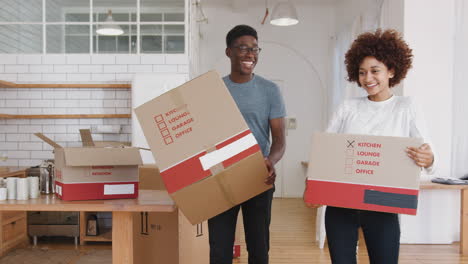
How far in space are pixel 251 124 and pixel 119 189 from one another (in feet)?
2.18

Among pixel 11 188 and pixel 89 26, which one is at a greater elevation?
pixel 89 26

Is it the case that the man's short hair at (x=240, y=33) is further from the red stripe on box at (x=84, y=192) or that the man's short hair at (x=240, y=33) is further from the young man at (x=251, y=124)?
the red stripe on box at (x=84, y=192)

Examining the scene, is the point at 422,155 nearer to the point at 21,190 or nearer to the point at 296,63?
the point at 21,190

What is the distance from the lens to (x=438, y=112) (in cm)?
367

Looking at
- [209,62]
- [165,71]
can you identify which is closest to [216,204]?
[165,71]

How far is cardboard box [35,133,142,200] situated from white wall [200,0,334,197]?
14.7 feet

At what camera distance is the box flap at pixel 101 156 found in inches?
67.9

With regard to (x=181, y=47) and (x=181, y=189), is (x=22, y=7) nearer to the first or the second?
(x=181, y=47)

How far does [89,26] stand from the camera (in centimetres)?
413

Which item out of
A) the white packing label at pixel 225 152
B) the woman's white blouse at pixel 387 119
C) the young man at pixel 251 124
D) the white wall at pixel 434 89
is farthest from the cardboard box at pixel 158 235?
the white wall at pixel 434 89

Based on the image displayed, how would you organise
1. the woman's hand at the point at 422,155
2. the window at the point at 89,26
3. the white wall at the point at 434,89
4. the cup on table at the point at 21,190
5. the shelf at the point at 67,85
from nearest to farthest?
the woman's hand at the point at 422,155 → the cup on table at the point at 21,190 → the white wall at the point at 434,89 → the shelf at the point at 67,85 → the window at the point at 89,26

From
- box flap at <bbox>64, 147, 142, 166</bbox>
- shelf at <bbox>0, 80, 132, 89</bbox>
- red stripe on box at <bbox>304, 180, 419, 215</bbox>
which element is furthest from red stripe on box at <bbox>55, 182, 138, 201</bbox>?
shelf at <bbox>0, 80, 132, 89</bbox>

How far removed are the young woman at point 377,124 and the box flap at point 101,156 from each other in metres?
0.88

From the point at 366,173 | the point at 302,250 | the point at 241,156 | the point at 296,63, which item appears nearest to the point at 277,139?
the point at 241,156
